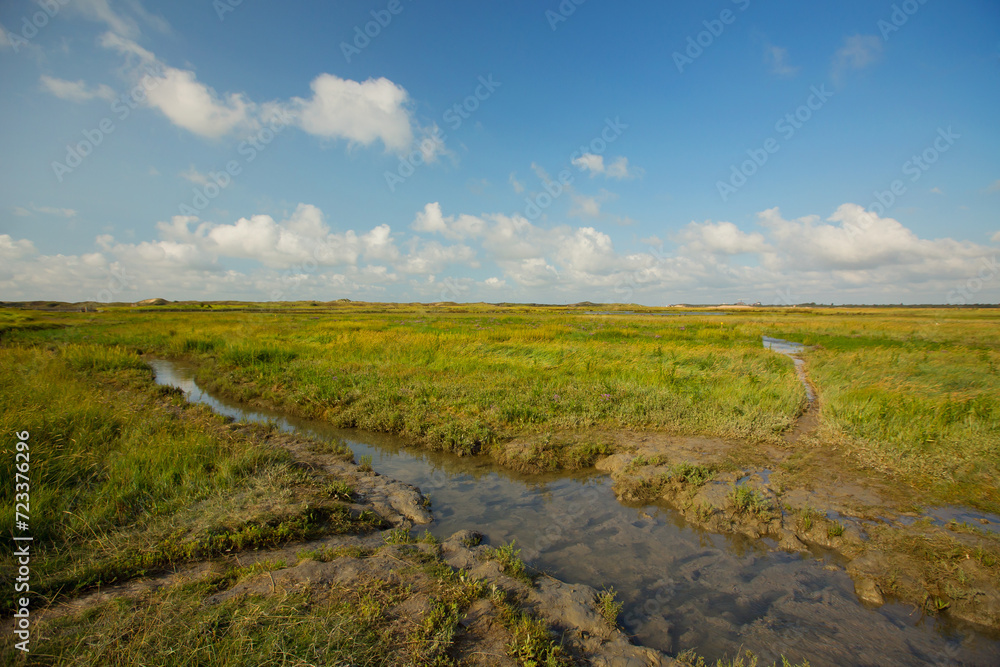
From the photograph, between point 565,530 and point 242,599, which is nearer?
point 242,599

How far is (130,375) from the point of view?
44.9 ft

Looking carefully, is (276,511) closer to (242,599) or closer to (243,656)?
(242,599)

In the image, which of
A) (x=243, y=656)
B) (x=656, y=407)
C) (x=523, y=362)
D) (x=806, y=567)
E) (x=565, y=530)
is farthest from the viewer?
(x=523, y=362)

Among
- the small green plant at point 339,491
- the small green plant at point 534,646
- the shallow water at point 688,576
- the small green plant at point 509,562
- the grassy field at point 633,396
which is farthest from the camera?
the grassy field at point 633,396

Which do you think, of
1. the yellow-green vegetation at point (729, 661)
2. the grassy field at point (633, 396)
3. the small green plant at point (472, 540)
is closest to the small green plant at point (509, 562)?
the small green plant at point (472, 540)

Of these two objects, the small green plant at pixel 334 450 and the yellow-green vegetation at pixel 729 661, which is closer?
the yellow-green vegetation at pixel 729 661

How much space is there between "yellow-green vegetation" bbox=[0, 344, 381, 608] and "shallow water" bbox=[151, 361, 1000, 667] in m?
2.01

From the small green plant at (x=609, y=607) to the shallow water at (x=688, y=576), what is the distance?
156 millimetres

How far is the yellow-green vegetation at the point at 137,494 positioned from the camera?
3836mm

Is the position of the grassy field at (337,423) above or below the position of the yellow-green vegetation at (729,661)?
above

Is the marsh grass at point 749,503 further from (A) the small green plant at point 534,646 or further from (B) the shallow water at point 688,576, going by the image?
(A) the small green plant at point 534,646

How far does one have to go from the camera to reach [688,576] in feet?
14.5

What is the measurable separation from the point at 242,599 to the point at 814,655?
4.92 metres

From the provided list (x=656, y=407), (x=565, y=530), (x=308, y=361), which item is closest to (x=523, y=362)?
(x=656, y=407)
